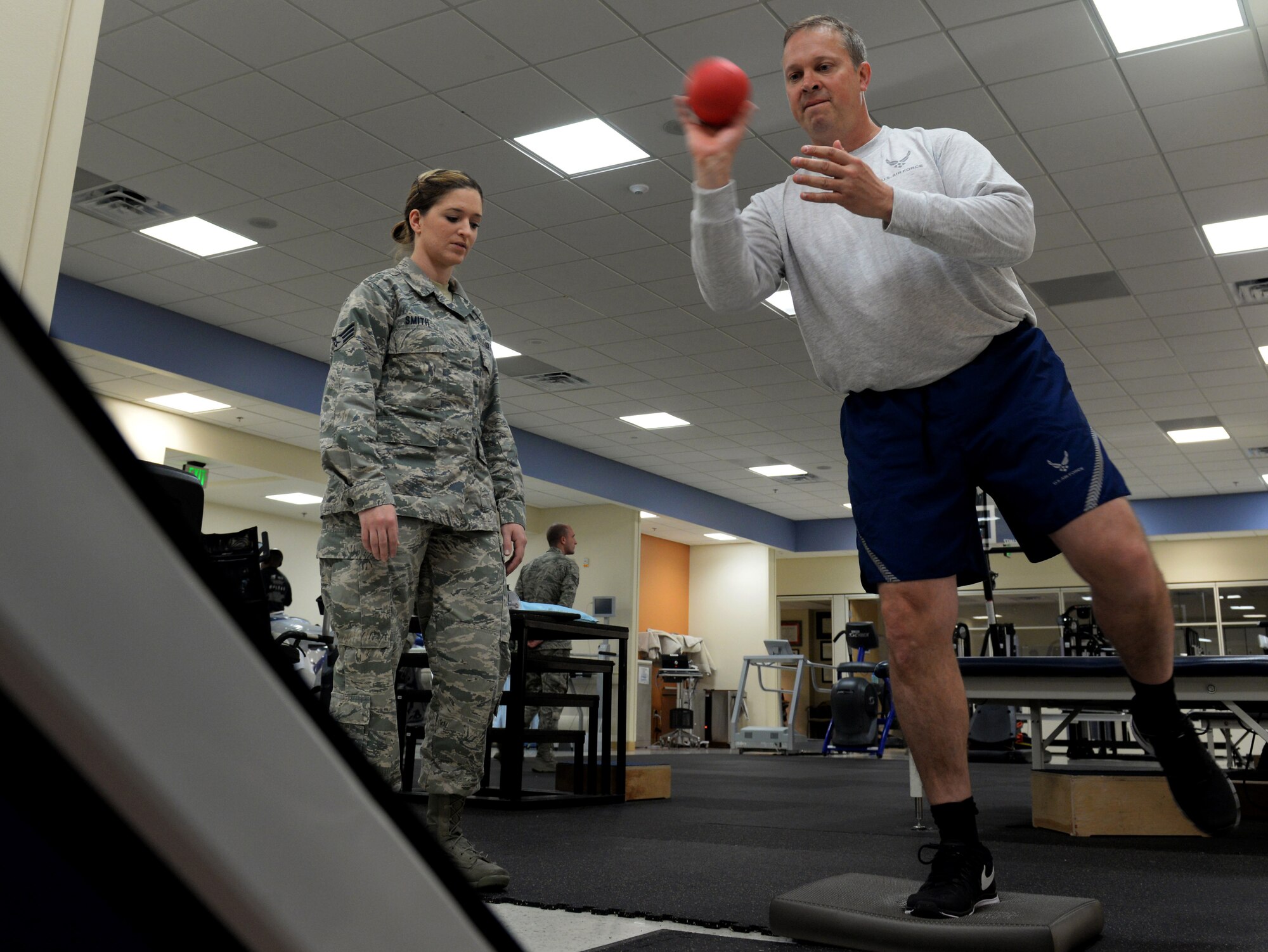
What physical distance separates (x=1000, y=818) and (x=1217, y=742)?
997cm

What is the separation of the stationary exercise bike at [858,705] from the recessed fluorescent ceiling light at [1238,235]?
3.90m

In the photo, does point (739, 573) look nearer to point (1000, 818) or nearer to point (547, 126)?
point (547, 126)

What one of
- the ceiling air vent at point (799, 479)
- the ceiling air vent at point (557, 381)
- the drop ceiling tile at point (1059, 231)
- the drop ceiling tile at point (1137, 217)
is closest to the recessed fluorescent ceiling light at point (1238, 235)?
the drop ceiling tile at point (1137, 217)

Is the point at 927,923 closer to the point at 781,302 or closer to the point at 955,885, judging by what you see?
the point at 955,885

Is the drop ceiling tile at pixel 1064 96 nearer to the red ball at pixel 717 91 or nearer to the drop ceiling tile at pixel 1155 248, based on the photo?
the drop ceiling tile at pixel 1155 248

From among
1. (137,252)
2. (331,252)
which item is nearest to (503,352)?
(331,252)

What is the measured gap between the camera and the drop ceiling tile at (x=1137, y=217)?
5.49 m

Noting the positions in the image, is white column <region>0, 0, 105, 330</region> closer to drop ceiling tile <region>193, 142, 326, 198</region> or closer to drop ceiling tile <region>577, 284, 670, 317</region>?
drop ceiling tile <region>193, 142, 326, 198</region>

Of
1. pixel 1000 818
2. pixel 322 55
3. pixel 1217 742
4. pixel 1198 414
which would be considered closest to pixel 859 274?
pixel 1000 818

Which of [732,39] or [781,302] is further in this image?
[781,302]

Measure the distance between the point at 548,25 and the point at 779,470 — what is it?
8189 mm

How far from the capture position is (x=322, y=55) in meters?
4.40

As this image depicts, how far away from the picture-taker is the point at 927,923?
1.26 metres

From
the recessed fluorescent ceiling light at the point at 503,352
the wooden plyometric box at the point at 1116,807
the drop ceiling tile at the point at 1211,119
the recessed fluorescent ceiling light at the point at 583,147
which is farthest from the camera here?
Result: the recessed fluorescent ceiling light at the point at 503,352
